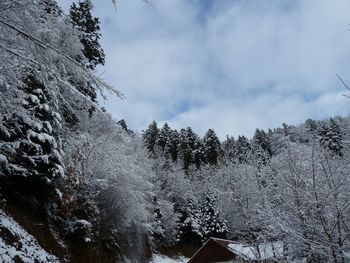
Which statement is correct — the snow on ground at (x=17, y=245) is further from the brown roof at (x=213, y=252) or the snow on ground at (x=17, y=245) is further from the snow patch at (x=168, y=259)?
the snow patch at (x=168, y=259)

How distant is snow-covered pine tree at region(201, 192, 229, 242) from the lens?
1876 inches

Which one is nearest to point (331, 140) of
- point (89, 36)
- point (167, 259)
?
point (89, 36)

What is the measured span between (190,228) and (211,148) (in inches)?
1167

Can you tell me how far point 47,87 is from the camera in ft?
17.6

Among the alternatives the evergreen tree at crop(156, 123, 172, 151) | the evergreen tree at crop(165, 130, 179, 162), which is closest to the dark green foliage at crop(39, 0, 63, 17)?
the evergreen tree at crop(165, 130, 179, 162)

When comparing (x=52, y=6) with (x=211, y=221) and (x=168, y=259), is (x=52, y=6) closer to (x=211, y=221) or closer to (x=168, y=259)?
(x=168, y=259)

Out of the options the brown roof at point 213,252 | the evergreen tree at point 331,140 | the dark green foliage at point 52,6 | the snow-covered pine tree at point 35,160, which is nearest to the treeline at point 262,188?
the evergreen tree at point 331,140

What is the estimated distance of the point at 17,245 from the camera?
11609mm

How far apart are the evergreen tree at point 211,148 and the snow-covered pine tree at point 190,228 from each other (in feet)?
80.8

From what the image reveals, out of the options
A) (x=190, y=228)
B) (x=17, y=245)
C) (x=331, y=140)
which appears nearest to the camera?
(x=17, y=245)

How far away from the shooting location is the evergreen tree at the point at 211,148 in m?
74.8

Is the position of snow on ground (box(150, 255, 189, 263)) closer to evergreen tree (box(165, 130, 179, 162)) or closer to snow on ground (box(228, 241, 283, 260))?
snow on ground (box(228, 241, 283, 260))

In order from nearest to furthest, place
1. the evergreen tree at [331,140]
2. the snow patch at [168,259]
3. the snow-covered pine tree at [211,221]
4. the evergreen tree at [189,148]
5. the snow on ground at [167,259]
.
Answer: the evergreen tree at [331,140] < the snow on ground at [167,259] < the snow patch at [168,259] < the snow-covered pine tree at [211,221] < the evergreen tree at [189,148]

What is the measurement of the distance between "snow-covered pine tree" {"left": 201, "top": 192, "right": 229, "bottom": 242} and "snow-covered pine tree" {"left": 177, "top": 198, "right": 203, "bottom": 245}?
28.6 inches
